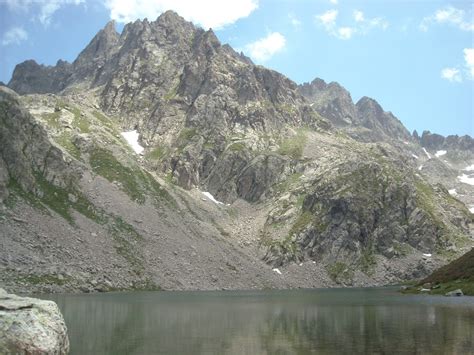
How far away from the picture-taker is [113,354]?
3372cm

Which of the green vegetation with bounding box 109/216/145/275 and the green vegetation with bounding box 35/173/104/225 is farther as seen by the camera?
the green vegetation with bounding box 35/173/104/225

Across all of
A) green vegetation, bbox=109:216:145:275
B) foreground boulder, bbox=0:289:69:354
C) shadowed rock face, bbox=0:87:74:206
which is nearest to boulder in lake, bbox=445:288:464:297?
foreground boulder, bbox=0:289:69:354

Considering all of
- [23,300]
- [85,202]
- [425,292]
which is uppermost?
[85,202]

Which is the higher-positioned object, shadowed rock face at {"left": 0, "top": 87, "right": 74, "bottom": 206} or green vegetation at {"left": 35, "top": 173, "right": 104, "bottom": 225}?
shadowed rock face at {"left": 0, "top": 87, "right": 74, "bottom": 206}

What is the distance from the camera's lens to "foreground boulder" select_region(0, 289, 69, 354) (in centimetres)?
2697

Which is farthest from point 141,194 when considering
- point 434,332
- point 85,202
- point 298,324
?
point 434,332

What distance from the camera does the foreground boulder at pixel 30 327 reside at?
26969mm

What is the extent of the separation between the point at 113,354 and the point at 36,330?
278 inches

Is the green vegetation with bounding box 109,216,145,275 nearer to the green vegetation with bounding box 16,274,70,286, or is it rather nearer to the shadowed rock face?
the shadowed rock face

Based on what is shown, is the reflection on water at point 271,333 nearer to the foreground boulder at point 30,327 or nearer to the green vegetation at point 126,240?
the foreground boulder at point 30,327

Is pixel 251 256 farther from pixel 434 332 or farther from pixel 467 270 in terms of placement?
pixel 434 332

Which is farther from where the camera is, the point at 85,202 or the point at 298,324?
the point at 85,202

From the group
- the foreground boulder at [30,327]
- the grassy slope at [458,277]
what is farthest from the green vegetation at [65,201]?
the foreground boulder at [30,327]

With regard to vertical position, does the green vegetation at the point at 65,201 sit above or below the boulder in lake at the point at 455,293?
above
